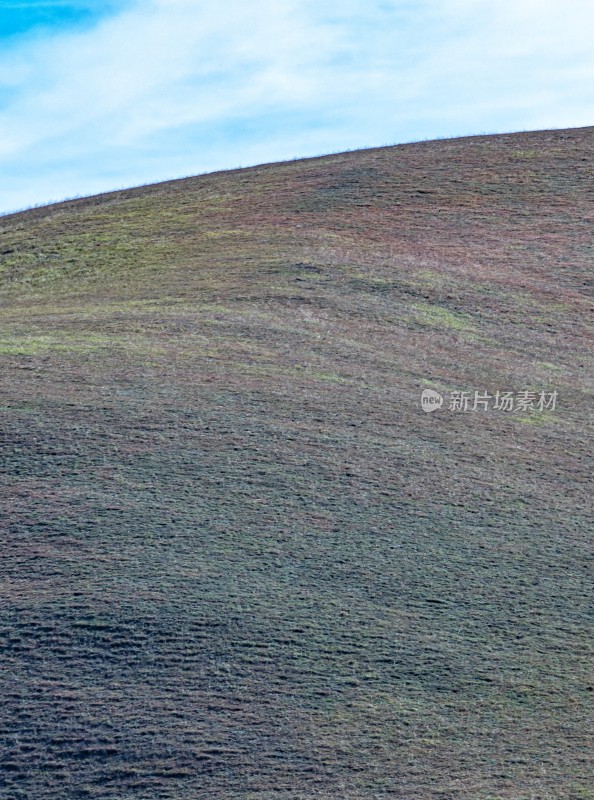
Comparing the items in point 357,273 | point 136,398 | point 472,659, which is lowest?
point 472,659

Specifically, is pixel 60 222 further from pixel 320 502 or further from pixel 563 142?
pixel 320 502

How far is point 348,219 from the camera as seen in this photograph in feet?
92.1

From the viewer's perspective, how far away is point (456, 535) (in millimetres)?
11461

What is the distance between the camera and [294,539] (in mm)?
10930

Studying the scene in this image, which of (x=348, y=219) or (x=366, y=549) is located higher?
(x=348, y=219)

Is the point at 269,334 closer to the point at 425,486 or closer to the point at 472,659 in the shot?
the point at 425,486

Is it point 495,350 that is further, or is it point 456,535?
point 495,350

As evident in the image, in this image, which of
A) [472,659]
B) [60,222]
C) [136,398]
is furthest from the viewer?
[60,222]

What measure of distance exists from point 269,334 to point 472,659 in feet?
35.1

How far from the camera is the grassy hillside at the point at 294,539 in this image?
777 cm

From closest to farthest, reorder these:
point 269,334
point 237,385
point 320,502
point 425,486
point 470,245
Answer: point 320,502 → point 425,486 → point 237,385 → point 269,334 → point 470,245

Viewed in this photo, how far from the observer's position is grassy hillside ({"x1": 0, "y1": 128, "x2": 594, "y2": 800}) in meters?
7.77

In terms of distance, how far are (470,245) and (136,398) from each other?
49.7 feet

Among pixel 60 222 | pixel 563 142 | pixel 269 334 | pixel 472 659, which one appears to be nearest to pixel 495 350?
pixel 269 334
